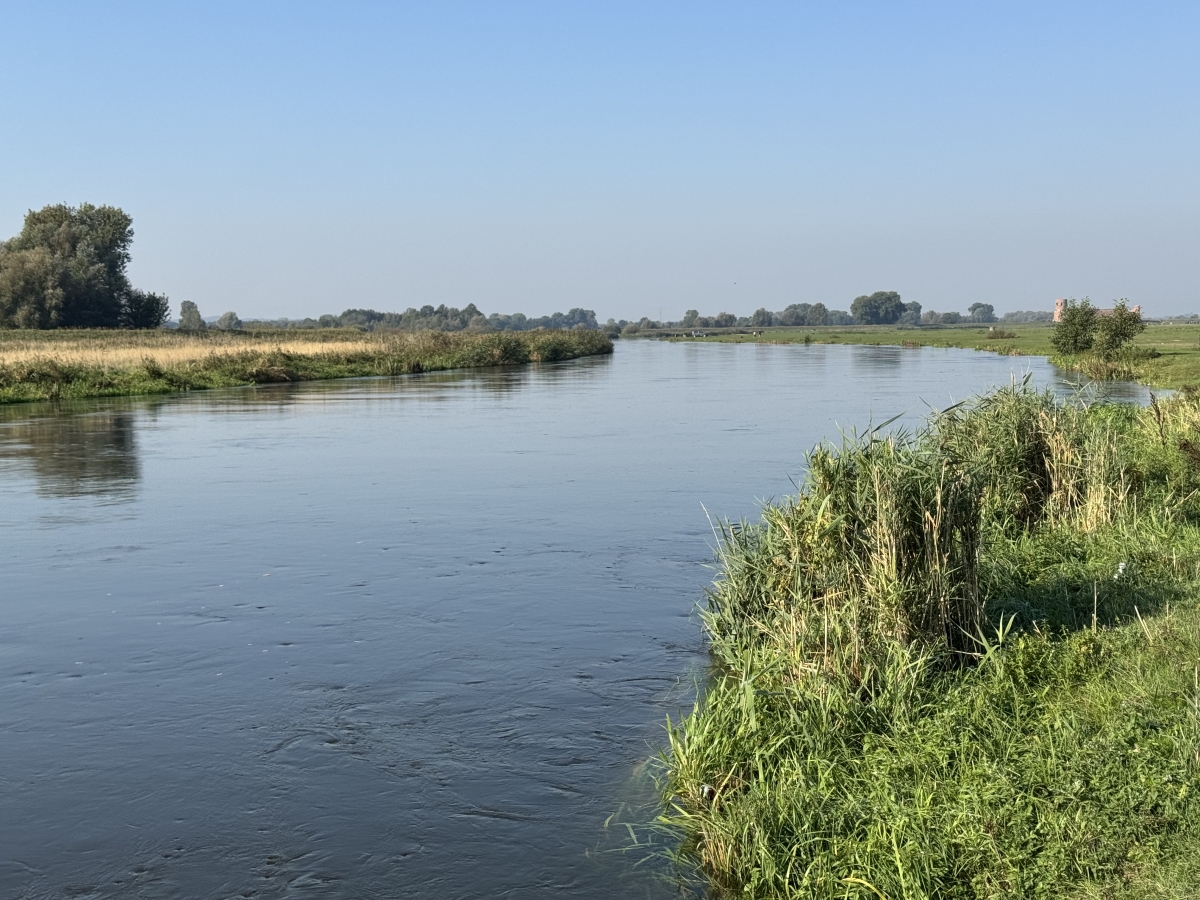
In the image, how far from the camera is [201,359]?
5656 centimetres

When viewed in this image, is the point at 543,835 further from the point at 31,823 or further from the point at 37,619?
the point at 37,619

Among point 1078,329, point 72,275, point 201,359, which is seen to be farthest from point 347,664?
point 72,275

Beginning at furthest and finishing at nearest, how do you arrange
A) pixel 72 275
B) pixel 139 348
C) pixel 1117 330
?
pixel 72 275, pixel 139 348, pixel 1117 330

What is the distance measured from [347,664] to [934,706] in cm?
601

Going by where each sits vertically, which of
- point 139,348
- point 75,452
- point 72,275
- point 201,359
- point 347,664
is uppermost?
point 72,275

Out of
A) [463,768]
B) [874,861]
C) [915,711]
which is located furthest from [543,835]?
[915,711]

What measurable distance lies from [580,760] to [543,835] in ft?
4.16

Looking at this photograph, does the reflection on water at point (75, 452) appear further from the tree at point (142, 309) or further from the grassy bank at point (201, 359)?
the tree at point (142, 309)

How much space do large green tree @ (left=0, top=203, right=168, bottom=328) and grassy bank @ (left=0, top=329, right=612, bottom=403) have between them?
9157mm

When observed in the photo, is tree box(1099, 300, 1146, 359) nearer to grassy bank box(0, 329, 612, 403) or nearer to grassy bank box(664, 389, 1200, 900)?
grassy bank box(0, 329, 612, 403)

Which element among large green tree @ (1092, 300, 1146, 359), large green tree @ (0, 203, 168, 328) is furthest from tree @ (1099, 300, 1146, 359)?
large green tree @ (0, 203, 168, 328)

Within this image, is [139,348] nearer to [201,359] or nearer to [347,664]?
[201,359]

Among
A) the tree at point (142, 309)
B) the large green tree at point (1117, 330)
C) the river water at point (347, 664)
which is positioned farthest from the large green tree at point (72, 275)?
the large green tree at point (1117, 330)

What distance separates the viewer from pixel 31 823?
319 inches
